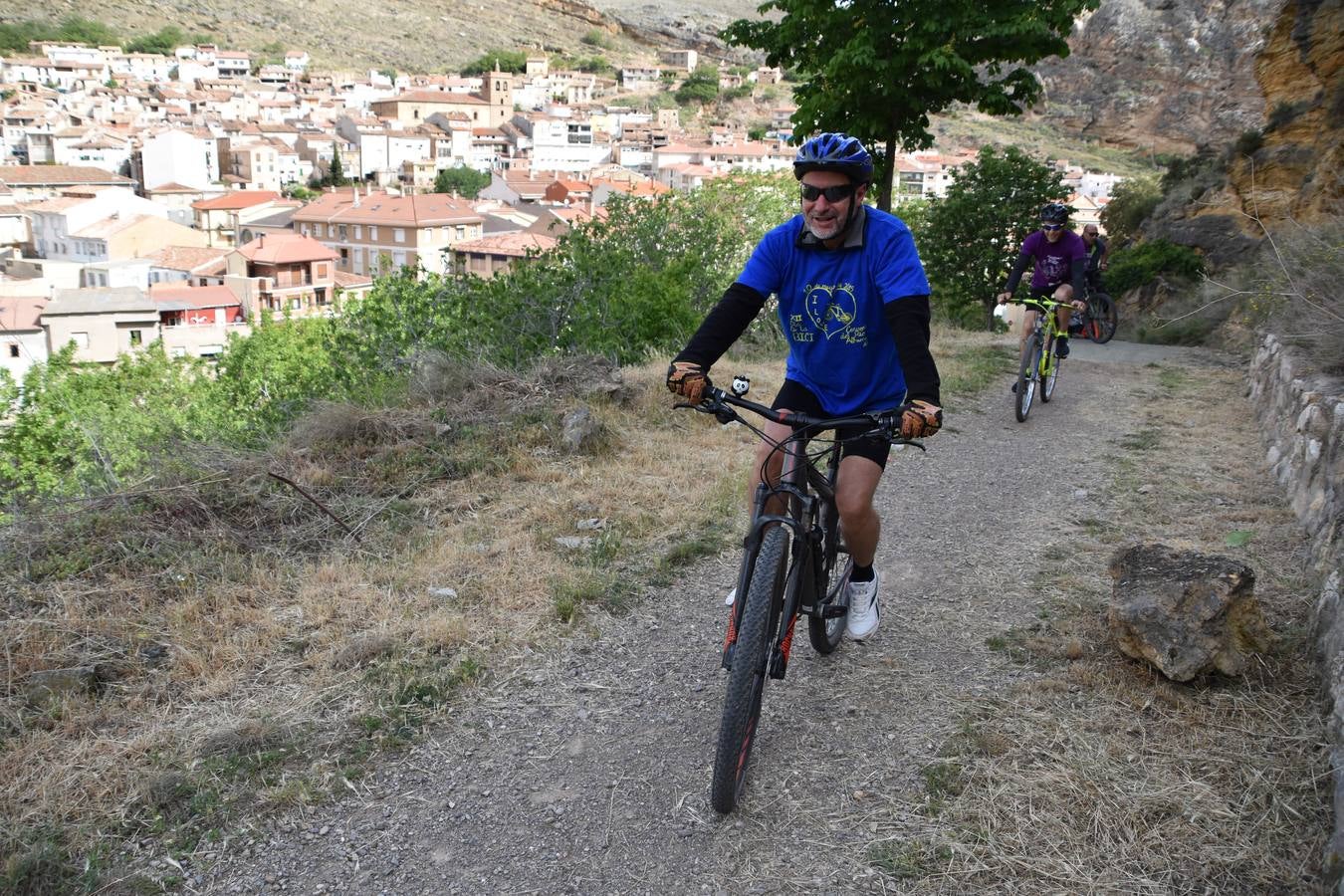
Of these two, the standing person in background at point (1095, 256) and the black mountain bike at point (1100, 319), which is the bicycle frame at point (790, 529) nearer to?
the standing person in background at point (1095, 256)

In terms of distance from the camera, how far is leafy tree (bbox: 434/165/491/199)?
89.8 meters

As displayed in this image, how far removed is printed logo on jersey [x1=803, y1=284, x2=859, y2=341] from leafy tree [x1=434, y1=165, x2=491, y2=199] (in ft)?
296

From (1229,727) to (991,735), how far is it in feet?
2.65

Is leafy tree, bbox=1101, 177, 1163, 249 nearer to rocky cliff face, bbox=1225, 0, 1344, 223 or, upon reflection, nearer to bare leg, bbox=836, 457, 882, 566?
rocky cliff face, bbox=1225, 0, 1344, 223

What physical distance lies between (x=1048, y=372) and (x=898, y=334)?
20.5 feet

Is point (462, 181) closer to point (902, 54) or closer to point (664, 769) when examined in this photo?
point (902, 54)

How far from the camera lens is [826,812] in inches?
118

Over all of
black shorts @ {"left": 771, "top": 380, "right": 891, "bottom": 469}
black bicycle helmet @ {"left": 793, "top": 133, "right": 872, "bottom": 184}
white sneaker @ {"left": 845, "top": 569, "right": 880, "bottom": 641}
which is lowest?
white sneaker @ {"left": 845, "top": 569, "right": 880, "bottom": 641}

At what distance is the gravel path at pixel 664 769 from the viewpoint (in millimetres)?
2756

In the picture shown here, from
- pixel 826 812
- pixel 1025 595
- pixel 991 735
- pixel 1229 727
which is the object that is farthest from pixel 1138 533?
pixel 826 812

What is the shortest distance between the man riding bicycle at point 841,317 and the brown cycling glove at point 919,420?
1 cm

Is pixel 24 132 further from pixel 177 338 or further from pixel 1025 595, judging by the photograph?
pixel 1025 595

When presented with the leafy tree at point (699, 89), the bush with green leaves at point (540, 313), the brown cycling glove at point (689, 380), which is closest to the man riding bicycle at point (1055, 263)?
the bush with green leaves at point (540, 313)

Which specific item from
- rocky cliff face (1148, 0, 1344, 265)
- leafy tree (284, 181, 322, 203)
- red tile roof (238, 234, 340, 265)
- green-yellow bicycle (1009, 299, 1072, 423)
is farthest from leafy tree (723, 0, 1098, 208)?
leafy tree (284, 181, 322, 203)
